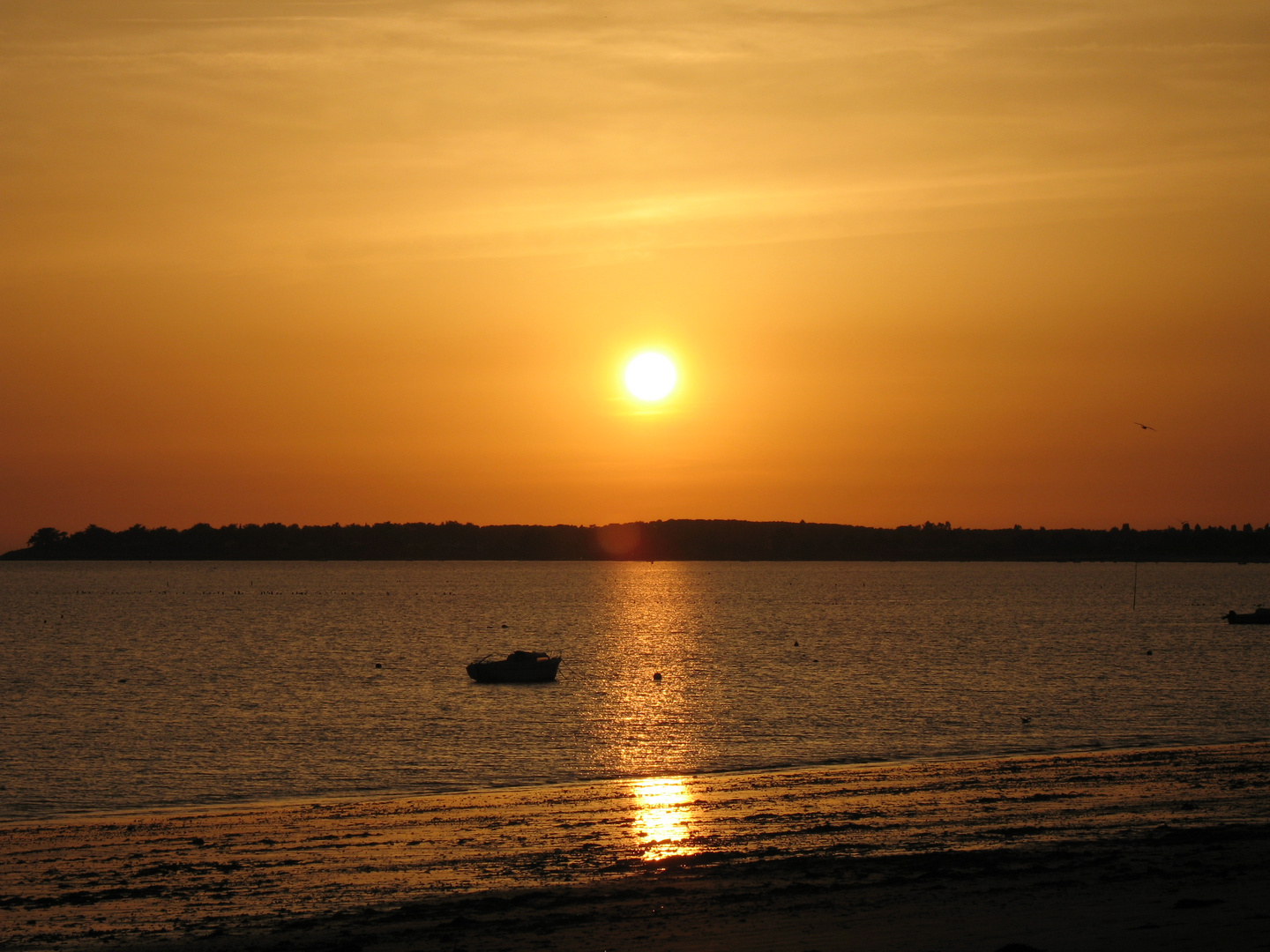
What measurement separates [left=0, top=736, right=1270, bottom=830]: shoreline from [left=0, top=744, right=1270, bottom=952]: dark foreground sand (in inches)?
22.7

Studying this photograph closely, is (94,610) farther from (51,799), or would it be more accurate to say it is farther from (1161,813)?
(1161,813)

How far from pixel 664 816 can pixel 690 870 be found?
271 inches

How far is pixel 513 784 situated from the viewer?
36000 mm

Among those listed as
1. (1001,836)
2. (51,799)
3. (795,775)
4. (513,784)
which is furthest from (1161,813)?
(51,799)

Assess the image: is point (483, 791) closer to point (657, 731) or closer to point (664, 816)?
point (664, 816)

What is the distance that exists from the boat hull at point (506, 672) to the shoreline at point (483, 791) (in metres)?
31.6

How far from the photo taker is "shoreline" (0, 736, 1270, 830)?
103 feet

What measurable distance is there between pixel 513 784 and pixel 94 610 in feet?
479

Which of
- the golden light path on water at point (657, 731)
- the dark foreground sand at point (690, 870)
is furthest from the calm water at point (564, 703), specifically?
the dark foreground sand at point (690, 870)

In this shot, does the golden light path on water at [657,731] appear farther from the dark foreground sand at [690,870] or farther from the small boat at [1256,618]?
the small boat at [1256,618]

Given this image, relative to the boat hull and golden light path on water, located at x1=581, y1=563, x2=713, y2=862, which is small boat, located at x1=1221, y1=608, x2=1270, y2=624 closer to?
golden light path on water, located at x1=581, y1=563, x2=713, y2=862

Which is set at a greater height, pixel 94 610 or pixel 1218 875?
pixel 94 610

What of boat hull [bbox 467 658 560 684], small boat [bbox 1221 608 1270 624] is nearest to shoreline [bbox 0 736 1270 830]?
boat hull [bbox 467 658 560 684]

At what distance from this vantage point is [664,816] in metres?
29.5
